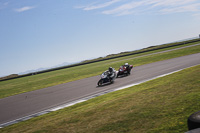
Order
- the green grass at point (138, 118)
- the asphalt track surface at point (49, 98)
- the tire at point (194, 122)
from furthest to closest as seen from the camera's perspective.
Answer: the asphalt track surface at point (49, 98) < the green grass at point (138, 118) < the tire at point (194, 122)

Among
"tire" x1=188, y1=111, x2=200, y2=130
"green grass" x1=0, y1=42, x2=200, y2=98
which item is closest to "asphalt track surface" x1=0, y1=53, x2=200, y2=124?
"green grass" x1=0, y1=42, x2=200, y2=98

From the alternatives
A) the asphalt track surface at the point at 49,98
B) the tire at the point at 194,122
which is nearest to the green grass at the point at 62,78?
the asphalt track surface at the point at 49,98

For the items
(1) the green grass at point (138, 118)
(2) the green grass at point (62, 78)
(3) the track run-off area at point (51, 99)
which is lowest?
(3) the track run-off area at point (51, 99)

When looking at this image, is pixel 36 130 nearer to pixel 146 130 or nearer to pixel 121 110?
pixel 121 110

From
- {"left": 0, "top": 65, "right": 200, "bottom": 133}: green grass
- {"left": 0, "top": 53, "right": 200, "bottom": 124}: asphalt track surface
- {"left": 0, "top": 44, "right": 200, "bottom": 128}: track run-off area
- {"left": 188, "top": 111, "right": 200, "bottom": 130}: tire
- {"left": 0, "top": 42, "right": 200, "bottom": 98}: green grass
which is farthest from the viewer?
{"left": 0, "top": 42, "right": 200, "bottom": 98}: green grass

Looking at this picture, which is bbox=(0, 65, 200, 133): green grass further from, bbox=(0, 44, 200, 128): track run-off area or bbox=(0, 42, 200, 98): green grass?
bbox=(0, 42, 200, 98): green grass

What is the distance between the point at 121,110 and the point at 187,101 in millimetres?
2264

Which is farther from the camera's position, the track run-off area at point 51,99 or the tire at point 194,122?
the track run-off area at point 51,99

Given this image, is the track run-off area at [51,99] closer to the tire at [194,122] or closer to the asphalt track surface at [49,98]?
the asphalt track surface at [49,98]

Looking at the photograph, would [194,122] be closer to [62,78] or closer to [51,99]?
[51,99]

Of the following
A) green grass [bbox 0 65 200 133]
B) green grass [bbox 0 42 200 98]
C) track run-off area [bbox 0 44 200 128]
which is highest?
green grass [bbox 0 42 200 98]

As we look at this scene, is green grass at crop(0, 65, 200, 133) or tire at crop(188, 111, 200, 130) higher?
tire at crop(188, 111, 200, 130)

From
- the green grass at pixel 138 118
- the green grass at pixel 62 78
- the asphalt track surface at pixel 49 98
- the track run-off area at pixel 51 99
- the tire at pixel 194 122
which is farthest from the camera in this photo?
the green grass at pixel 62 78

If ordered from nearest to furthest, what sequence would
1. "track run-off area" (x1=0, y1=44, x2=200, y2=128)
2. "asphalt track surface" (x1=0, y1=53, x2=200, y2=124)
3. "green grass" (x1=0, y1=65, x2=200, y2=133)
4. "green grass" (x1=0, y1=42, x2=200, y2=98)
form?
"green grass" (x1=0, y1=65, x2=200, y2=133)
"track run-off area" (x1=0, y1=44, x2=200, y2=128)
"asphalt track surface" (x1=0, y1=53, x2=200, y2=124)
"green grass" (x1=0, y1=42, x2=200, y2=98)
